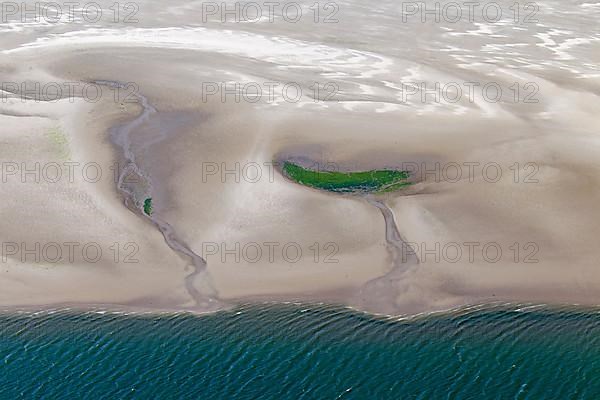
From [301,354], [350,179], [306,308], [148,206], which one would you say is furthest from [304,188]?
[301,354]

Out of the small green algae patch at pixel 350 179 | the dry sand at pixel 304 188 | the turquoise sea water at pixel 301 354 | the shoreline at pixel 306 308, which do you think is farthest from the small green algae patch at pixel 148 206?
the turquoise sea water at pixel 301 354

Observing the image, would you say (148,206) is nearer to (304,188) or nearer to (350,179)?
(304,188)

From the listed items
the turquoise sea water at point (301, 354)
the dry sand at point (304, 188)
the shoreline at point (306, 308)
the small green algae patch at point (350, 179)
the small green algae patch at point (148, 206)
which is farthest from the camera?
the small green algae patch at point (350, 179)

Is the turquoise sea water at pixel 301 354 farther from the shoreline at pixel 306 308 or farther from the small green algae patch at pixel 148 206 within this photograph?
the small green algae patch at pixel 148 206

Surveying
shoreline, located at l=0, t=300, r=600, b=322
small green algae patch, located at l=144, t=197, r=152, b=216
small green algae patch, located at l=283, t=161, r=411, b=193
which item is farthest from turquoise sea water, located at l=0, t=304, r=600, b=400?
small green algae patch, located at l=283, t=161, r=411, b=193

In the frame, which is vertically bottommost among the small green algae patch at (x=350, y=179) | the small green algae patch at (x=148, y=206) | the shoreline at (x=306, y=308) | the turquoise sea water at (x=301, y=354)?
the turquoise sea water at (x=301, y=354)

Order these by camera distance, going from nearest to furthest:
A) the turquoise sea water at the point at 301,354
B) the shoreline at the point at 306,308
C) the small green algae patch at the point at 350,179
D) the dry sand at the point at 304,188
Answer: the turquoise sea water at the point at 301,354 → the shoreline at the point at 306,308 → the dry sand at the point at 304,188 → the small green algae patch at the point at 350,179

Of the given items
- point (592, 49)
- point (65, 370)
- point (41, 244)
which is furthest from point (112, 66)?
point (592, 49)
